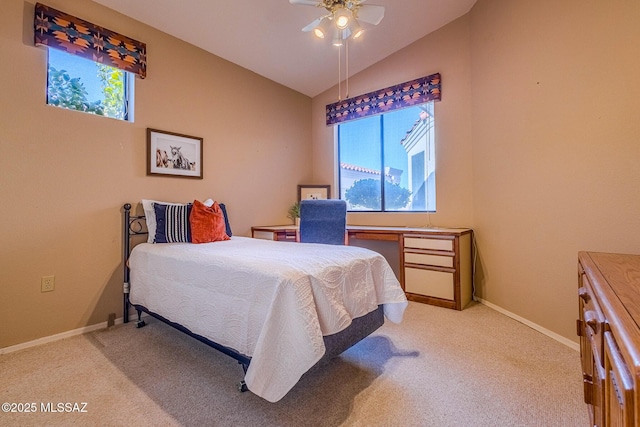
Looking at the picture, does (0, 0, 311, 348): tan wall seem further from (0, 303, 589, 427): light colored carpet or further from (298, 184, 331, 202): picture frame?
(298, 184, 331, 202): picture frame

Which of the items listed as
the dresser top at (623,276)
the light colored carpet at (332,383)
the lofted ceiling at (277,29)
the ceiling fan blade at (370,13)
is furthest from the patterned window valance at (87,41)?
the dresser top at (623,276)

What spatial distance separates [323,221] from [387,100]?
6.64 feet

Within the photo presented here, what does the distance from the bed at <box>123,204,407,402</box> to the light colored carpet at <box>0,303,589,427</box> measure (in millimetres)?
226

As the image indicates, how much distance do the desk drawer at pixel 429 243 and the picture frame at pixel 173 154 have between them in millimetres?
2465

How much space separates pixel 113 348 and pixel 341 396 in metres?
1.77

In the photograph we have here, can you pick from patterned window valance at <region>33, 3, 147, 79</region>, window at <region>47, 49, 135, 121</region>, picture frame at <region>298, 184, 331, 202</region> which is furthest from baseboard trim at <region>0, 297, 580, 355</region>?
picture frame at <region>298, 184, 331, 202</region>

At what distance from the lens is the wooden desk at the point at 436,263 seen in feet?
9.34

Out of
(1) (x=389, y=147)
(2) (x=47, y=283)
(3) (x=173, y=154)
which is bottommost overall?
(2) (x=47, y=283)

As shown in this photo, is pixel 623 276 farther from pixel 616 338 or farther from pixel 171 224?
pixel 171 224

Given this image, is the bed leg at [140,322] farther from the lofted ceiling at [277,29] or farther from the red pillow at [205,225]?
the lofted ceiling at [277,29]

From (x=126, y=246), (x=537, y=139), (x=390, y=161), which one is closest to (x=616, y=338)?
(x=537, y=139)

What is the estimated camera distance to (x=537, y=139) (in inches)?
91.1

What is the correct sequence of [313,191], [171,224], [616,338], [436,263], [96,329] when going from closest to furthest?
[616,338], [96,329], [171,224], [436,263], [313,191]

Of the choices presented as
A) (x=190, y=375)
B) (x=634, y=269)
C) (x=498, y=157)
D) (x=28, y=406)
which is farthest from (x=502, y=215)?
(x=28, y=406)
